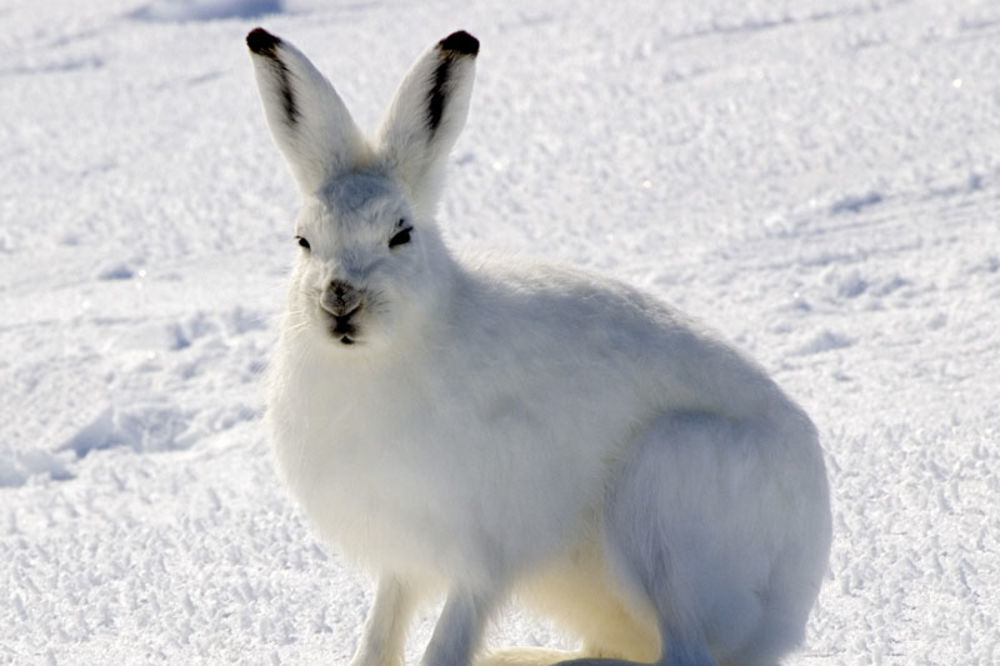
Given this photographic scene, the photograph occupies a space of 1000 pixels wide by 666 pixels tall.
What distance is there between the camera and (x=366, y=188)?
120 inches

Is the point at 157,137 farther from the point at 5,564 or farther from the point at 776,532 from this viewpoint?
the point at 776,532

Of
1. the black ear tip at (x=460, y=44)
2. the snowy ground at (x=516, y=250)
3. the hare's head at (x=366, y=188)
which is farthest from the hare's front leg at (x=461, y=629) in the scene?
the black ear tip at (x=460, y=44)

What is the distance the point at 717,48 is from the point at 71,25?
4.61m

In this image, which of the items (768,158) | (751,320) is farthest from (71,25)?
(751,320)

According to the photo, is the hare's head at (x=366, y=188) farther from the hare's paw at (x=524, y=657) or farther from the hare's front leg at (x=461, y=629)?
the hare's paw at (x=524, y=657)

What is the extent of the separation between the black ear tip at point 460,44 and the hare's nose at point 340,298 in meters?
0.59

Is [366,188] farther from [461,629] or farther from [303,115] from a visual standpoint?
[461,629]

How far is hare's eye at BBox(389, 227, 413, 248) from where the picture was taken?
119 inches

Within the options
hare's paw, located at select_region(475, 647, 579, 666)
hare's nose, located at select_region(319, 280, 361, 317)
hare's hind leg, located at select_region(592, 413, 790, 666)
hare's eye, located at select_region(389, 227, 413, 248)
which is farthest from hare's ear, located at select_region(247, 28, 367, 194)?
hare's paw, located at select_region(475, 647, 579, 666)

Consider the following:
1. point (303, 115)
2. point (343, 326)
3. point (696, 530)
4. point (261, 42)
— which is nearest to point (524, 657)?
point (696, 530)

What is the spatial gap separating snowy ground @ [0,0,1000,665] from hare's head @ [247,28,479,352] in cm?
40

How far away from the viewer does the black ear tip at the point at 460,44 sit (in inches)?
126

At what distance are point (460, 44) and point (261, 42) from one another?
1.28 feet

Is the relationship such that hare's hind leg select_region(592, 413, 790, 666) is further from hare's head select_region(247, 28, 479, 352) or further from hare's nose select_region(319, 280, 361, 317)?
hare's nose select_region(319, 280, 361, 317)
